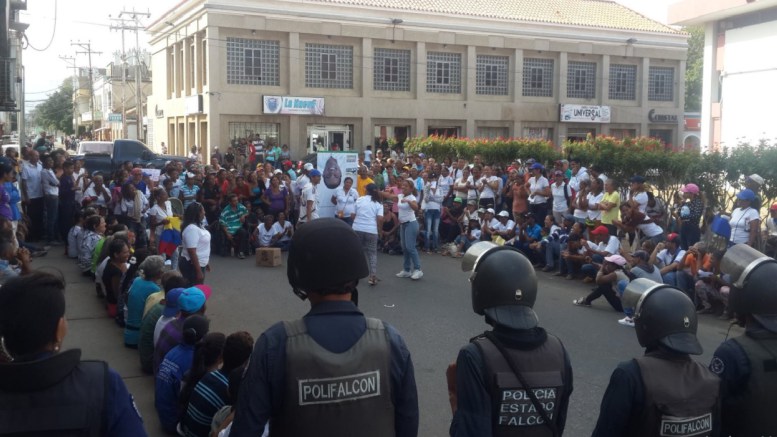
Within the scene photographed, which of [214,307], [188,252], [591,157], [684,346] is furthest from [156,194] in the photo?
[684,346]

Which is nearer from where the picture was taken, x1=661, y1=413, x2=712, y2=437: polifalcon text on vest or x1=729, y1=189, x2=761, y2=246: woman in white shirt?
x1=661, y1=413, x2=712, y2=437: polifalcon text on vest

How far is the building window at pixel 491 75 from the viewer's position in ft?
123

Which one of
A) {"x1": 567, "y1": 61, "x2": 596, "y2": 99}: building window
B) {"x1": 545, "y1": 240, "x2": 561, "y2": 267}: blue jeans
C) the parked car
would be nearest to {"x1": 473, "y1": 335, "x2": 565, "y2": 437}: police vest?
{"x1": 545, "y1": 240, "x2": 561, "y2": 267}: blue jeans

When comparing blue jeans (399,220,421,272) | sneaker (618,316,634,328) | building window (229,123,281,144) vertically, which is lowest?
sneaker (618,316,634,328)

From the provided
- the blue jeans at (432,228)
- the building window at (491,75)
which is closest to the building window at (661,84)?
the building window at (491,75)

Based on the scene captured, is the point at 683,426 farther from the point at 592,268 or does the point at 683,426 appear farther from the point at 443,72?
the point at 443,72

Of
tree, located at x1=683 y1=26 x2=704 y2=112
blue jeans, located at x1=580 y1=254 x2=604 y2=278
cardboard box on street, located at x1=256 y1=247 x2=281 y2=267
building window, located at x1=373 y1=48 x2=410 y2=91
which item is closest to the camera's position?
blue jeans, located at x1=580 y1=254 x2=604 y2=278

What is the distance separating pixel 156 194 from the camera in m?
12.1

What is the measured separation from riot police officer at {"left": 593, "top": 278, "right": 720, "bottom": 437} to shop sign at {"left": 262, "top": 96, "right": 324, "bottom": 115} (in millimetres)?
30472

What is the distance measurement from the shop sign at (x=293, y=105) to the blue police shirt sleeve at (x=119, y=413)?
30732mm

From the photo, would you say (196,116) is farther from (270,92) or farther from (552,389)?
(552,389)

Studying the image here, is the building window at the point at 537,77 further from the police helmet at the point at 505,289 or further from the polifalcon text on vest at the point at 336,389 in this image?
the polifalcon text on vest at the point at 336,389

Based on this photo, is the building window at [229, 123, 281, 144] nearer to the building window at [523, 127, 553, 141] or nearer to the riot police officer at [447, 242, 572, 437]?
the building window at [523, 127, 553, 141]

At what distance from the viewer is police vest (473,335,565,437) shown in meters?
2.83
